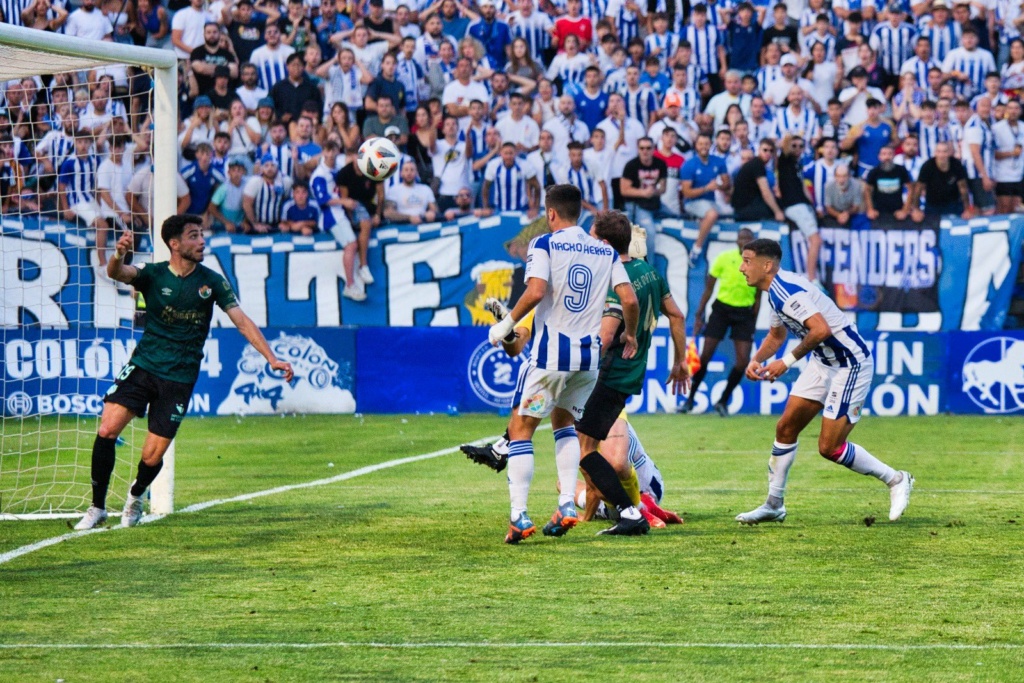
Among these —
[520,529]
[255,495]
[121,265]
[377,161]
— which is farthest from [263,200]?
[520,529]

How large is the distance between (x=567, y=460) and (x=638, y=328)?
1222 millimetres

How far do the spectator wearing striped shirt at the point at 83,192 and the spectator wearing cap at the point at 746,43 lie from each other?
1014 centimetres

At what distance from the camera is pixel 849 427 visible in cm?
968

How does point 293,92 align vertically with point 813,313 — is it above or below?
above

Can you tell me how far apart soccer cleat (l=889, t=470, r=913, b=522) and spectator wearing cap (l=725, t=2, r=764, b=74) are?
13649mm

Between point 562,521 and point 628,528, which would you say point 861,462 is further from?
point 562,521

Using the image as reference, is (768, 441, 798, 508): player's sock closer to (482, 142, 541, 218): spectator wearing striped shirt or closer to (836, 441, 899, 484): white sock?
(836, 441, 899, 484): white sock

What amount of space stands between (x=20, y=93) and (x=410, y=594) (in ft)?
26.5

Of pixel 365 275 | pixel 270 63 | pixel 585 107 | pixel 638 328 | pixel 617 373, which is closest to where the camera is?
pixel 617 373

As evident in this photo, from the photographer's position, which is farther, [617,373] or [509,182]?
[509,182]

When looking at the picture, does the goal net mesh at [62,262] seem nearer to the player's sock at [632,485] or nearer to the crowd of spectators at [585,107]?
the crowd of spectators at [585,107]

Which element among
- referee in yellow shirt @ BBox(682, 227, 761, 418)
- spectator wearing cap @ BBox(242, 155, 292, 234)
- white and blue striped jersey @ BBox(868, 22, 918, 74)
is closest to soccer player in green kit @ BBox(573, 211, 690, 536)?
referee in yellow shirt @ BBox(682, 227, 761, 418)

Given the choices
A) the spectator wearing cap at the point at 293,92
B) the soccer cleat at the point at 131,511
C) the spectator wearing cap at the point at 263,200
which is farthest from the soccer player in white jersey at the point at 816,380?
the spectator wearing cap at the point at 293,92

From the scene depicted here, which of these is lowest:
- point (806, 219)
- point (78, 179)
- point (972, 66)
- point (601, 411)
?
point (601, 411)
